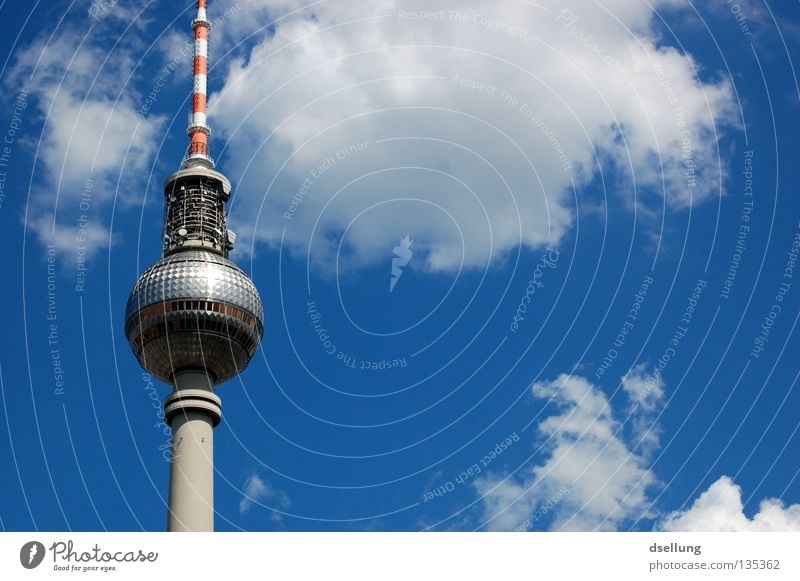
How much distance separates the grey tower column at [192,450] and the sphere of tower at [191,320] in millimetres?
2395

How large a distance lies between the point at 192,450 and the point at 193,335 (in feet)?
36.9

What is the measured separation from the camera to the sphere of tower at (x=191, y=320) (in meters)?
116

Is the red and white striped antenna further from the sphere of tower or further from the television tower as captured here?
the sphere of tower

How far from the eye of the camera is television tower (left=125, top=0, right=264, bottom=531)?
111 m

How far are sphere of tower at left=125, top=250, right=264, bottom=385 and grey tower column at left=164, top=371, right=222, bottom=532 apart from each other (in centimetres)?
239
